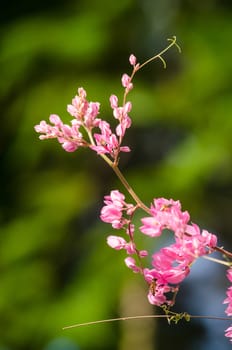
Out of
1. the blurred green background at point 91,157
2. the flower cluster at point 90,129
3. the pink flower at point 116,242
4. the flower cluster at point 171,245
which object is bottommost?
the flower cluster at point 171,245

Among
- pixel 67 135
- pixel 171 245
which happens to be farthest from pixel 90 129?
pixel 171 245

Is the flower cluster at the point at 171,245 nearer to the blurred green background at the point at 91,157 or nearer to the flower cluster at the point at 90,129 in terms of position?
the flower cluster at the point at 90,129

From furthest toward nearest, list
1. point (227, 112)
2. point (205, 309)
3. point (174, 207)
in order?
point (205, 309) → point (227, 112) → point (174, 207)

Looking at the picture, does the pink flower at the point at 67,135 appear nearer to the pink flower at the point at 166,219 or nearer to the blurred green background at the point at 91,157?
the pink flower at the point at 166,219

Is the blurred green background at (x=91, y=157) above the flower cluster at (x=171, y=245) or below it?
above

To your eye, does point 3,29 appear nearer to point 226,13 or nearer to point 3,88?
point 3,88

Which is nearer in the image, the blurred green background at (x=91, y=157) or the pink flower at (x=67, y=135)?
the pink flower at (x=67, y=135)

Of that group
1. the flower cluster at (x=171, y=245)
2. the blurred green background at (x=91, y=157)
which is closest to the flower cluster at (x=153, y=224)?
the flower cluster at (x=171, y=245)

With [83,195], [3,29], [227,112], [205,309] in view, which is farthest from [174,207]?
[205,309]
